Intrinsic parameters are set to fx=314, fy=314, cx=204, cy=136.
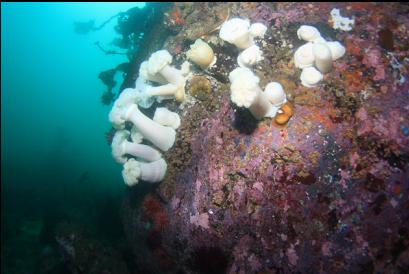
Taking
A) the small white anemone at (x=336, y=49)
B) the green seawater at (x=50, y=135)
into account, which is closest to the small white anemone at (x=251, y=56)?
the small white anemone at (x=336, y=49)

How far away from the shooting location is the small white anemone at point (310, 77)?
11.8 ft

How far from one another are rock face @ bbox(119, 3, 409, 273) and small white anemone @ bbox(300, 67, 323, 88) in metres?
0.07

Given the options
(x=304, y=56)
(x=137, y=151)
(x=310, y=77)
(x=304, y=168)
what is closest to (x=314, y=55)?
(x=304, y=56)

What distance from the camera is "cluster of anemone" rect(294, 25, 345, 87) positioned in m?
3.53

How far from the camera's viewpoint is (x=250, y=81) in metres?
3.20

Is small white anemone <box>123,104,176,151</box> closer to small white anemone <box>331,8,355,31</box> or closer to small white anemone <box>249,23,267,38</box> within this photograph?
small white anemone <box>249,23,267,38</box>

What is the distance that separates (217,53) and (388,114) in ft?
7.61

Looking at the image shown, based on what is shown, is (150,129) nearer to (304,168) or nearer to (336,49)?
(304,168)

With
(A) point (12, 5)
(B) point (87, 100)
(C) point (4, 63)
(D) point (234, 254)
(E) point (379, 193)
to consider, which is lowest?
(B) point (87, 100)

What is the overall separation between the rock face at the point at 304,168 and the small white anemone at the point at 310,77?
73 mm

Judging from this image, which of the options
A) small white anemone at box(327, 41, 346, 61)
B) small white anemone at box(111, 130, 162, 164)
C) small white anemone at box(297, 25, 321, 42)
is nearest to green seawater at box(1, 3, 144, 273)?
small white anemone at box(111, 130, 162, 164)

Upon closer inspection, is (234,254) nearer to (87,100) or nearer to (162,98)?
(162,98)

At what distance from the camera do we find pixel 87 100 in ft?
294

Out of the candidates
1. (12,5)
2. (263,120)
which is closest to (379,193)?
(263,120)
